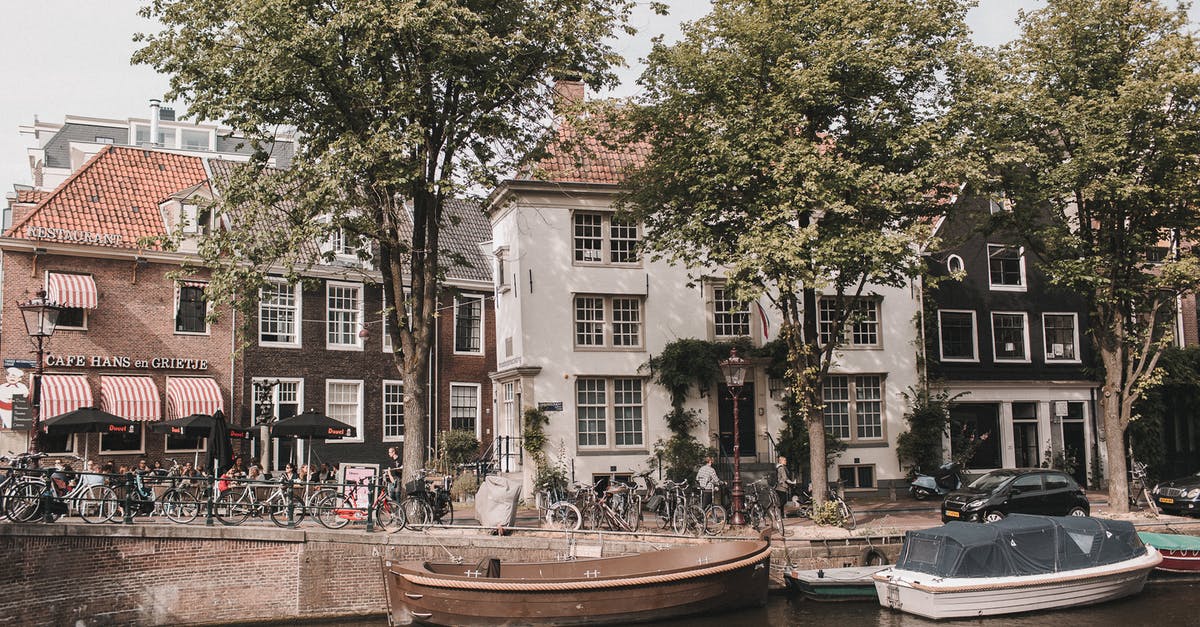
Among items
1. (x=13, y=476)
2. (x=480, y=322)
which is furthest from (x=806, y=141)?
(x=480, y=322)

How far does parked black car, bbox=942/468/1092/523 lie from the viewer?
22.1m

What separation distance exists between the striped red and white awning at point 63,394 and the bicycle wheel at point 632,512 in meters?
16.8

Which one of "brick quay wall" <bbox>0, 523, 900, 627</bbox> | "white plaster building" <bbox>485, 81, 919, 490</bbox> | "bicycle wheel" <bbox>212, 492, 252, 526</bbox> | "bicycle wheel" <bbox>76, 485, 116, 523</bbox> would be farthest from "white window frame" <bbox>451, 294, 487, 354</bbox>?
"bicycle wheel" <bbox>76, 485, 116, 523</bbox>

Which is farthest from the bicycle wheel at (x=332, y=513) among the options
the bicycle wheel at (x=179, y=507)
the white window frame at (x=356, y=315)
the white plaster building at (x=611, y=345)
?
the white window frame at (x=356, y=315)

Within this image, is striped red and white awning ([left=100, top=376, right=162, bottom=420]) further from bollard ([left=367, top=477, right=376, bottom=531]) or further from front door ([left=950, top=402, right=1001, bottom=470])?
front door ([left=950, top=402, right=1001, bottom=470])

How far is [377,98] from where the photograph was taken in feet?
63.4

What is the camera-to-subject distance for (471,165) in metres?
21.3

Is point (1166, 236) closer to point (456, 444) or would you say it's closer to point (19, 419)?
point (456, 444)

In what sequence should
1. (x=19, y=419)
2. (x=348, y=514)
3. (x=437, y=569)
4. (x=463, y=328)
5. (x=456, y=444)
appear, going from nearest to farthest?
1. (x=437, y=569)
2. (x=348, y=514)
3. (x=19, y=419)
4. (x=456, y=444)
5. (x=463, y=328)

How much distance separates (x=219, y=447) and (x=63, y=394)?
7.28 m

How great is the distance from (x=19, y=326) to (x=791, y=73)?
23020 millimetres

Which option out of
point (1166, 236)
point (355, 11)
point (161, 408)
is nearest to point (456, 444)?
point (161, 408)

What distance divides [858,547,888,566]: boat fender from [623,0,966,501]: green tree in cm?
Answer: 180

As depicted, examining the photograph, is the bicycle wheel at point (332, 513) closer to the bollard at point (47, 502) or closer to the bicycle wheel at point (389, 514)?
the bicycle wheel at point (389, 514)
